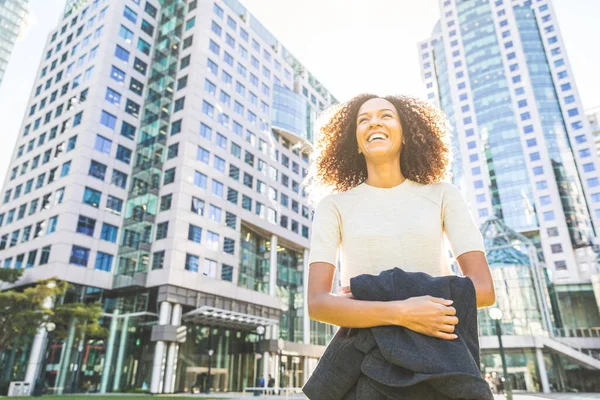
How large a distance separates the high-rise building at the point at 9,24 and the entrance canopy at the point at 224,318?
337 feet

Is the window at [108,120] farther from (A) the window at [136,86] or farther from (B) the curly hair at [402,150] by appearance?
(B) the curly hair at [402,150]

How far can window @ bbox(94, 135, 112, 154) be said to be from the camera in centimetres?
3918

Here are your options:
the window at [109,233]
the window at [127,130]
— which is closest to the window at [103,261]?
the window at [109,233]

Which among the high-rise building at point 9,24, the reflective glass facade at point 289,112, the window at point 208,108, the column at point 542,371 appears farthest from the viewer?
the high-rise building at point 9,24

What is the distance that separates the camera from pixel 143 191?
130ft

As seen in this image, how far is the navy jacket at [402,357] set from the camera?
1.53 m

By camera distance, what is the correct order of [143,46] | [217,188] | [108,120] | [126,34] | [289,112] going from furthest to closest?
[289,112] < [143,46] < [126,34] < [217,188] < [108,120]

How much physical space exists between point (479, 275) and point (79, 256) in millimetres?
38478

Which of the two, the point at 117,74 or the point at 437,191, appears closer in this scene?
the point at 437,191

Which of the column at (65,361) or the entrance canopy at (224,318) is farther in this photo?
the entrance canopy at (224,318)

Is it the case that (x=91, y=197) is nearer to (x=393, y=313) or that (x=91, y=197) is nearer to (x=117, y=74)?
(x=117, y=74)

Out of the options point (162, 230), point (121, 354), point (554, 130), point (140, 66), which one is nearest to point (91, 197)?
point (162, 230)

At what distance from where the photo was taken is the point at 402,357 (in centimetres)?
159

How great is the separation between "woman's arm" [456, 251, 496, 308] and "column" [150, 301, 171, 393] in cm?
3458
